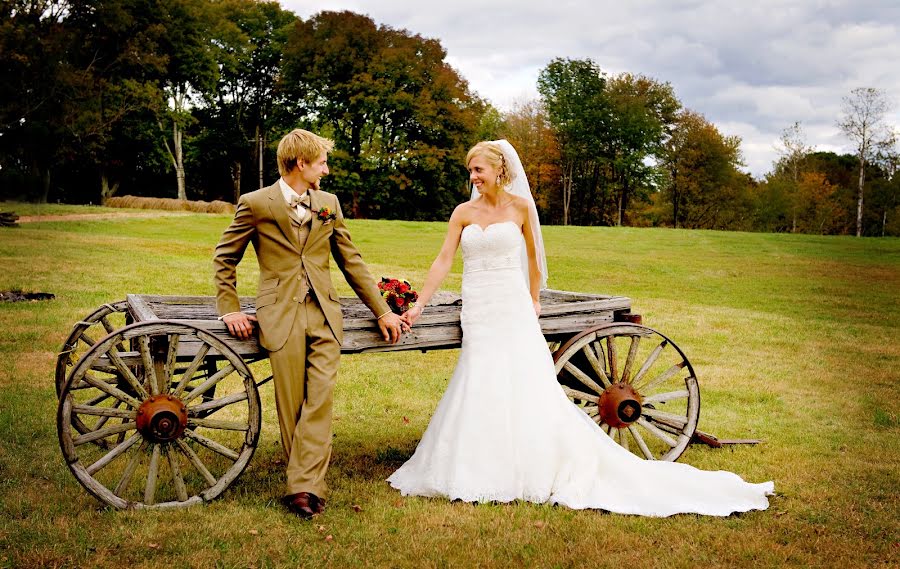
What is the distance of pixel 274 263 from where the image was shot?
4.65 metres

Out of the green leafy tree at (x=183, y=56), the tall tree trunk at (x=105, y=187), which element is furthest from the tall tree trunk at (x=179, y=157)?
the tall tree trunk at (x=105, y=187)

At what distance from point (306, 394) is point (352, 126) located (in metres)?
38.2

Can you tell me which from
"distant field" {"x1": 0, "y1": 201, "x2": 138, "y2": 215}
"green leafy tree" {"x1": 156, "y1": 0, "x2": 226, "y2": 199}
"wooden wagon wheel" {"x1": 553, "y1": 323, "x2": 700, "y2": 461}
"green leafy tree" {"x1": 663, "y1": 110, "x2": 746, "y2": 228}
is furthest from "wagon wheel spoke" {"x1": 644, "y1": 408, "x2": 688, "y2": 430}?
"green leafy tree" {"x1": 663, "y1": 110, "x2": 746, "y2": 228}

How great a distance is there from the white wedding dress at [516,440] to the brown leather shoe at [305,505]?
656 mm

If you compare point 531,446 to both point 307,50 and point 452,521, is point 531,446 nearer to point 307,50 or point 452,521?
point 452,521

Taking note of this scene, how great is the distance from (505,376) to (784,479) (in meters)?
2.30

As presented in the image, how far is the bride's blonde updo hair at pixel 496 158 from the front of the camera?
5285 mm

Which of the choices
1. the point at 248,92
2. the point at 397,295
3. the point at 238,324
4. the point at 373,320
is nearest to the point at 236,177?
the point at 248,92

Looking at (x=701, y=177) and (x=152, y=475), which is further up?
(x=701, y=177)

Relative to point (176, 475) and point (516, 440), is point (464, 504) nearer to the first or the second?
point (516, 440)

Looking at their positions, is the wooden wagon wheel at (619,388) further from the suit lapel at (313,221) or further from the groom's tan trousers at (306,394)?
the suit lapel at (313,221)

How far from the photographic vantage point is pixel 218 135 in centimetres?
4584

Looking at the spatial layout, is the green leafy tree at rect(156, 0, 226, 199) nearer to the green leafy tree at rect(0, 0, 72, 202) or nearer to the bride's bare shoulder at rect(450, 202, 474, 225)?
the green leafy tree at rect(0, 0, 72, 202)

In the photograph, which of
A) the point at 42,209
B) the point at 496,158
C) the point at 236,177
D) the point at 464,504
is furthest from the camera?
the point at 236,177
